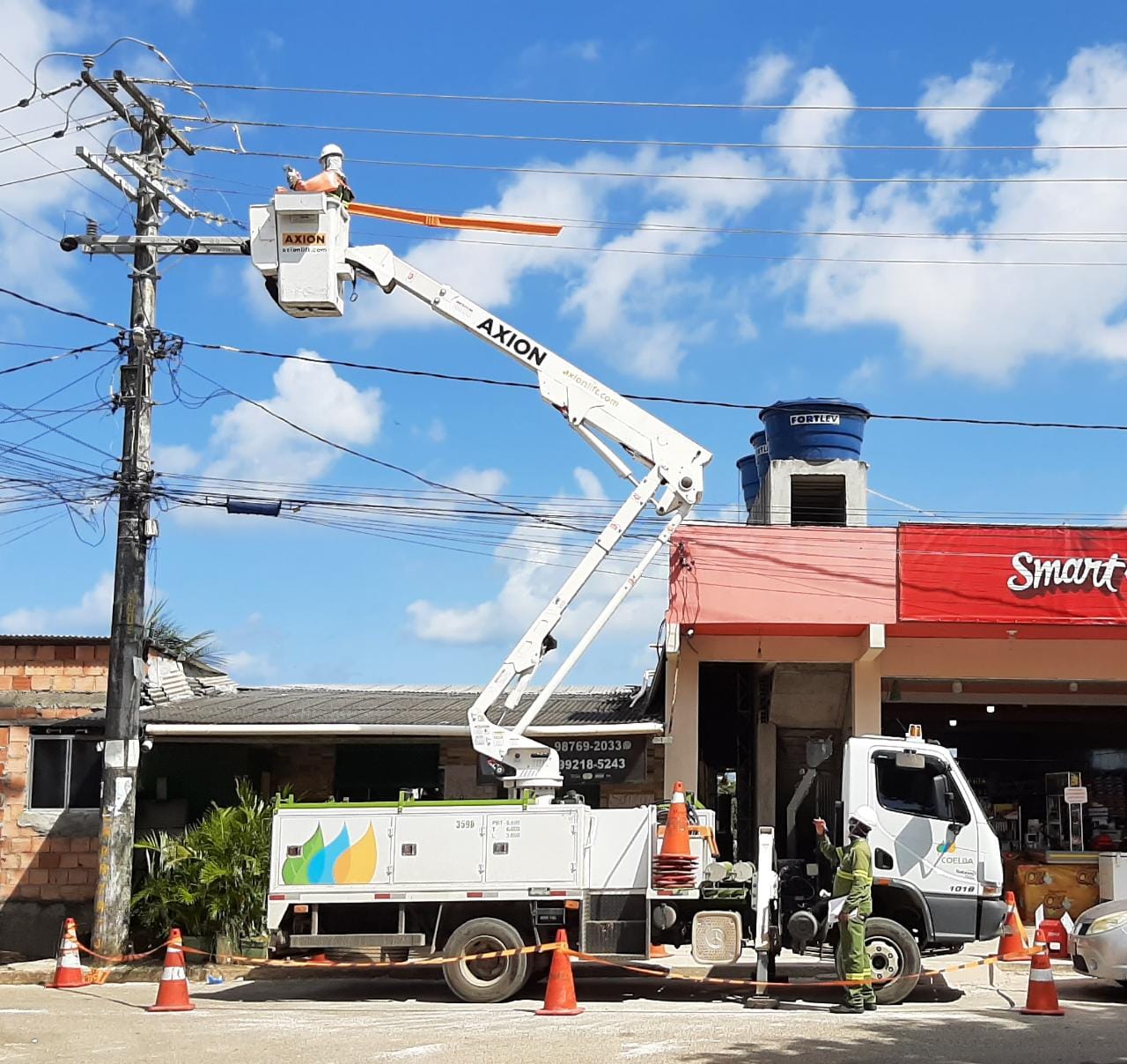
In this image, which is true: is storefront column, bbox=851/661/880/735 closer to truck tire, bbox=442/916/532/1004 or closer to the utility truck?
the utility truck

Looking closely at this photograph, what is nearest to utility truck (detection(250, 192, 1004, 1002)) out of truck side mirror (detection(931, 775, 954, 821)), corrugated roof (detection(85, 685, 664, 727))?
truck side mirror (detection(931, 775, 954, 821))

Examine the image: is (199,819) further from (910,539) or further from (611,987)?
(910,539)

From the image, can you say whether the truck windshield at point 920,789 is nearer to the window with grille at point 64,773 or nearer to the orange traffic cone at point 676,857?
the orange traffic cone at point 676,857

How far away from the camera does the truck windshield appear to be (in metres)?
13.9

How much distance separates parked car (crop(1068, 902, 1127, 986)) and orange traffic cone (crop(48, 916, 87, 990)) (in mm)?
10773

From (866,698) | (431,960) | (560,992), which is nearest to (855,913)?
(560,992)

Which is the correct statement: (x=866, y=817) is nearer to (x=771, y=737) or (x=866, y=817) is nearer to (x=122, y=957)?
(x=122, y=957)

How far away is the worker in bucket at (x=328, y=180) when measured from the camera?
1513cm

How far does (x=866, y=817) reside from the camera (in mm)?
13320

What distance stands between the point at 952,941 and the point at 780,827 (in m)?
10.0

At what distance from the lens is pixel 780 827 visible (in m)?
23.7

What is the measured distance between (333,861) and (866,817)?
5105 millimetres

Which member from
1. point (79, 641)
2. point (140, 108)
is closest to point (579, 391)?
point (140, 108)

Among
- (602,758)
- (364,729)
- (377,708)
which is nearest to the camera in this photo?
(364,729)
